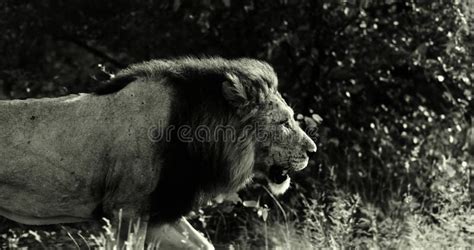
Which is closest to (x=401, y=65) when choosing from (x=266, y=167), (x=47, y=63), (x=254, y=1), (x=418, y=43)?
(x=418, y=43)

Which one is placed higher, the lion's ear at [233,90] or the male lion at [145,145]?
the lion's ear at [233,90]

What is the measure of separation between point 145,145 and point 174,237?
630mm

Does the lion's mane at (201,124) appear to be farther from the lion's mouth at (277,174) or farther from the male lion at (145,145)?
the lion's mouth at (277,174)

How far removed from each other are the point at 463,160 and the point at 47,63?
13.9 feet

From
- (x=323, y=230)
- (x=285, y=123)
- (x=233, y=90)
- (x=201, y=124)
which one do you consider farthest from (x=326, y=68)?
(x=201, y=124)

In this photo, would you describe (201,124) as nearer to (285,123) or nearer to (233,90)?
(233,90)

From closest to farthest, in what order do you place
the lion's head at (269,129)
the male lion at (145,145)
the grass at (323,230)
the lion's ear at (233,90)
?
the male lion at (145,145) → the lion's ear at (233,90) → the lion's head at (269,129) → the grass at (323,230)

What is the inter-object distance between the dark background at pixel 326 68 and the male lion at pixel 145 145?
213 cm

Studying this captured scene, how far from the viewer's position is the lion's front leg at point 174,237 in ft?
17.8

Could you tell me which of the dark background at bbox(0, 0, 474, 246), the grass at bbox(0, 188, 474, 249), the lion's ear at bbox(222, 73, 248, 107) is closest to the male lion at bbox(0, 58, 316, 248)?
the lion's ear at bbox(222, 73, 248, 107)

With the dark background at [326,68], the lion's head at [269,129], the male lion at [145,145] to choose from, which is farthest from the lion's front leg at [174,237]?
the dark background at [326,68]

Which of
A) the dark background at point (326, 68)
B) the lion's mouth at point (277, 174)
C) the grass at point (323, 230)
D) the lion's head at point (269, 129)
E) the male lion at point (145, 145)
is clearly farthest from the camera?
the dark background at point (326, 68)

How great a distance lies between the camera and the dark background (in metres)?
7.90

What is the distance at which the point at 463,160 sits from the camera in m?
8.62
